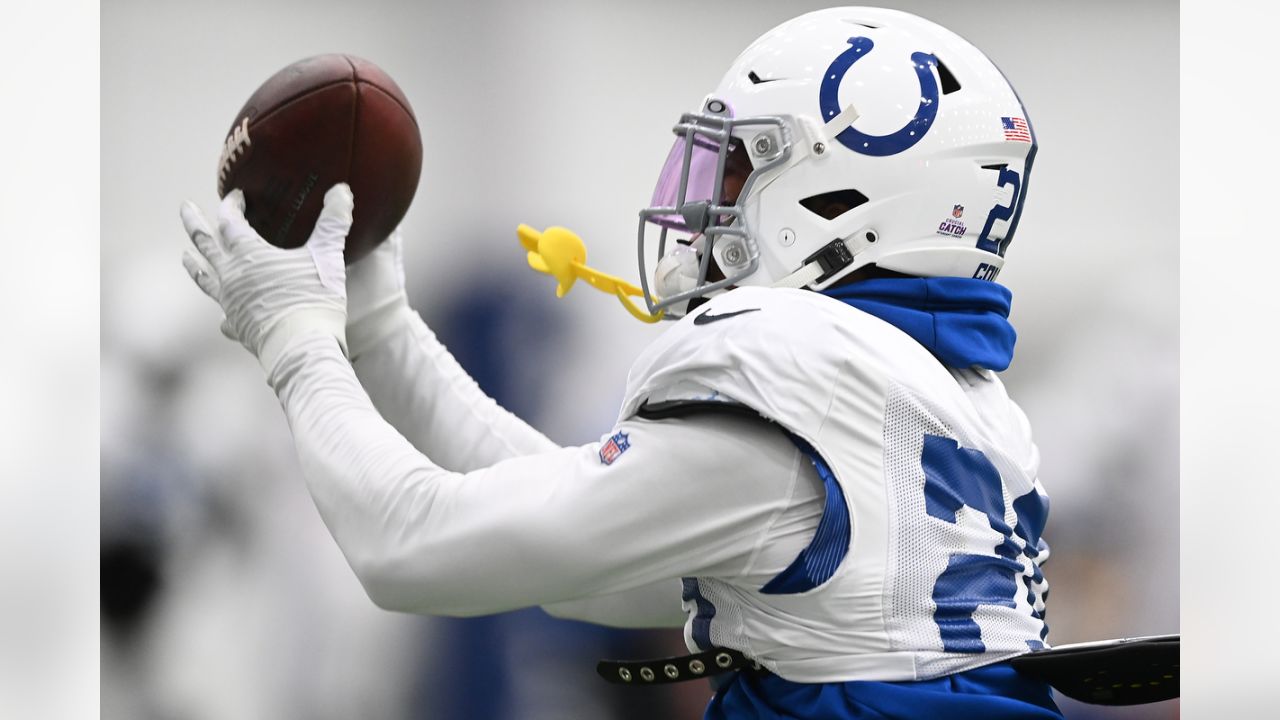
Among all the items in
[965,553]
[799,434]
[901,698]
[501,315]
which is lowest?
[901,698]

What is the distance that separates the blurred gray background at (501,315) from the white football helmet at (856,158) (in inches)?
57.2

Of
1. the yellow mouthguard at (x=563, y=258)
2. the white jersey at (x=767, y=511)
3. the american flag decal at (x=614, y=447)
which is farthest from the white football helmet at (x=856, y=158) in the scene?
the yellow mouthguard at (x=563, y=258)

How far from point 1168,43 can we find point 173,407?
2.45m

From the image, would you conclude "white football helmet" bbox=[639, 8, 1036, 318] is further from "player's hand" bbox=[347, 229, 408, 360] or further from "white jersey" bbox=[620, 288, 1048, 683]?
"player's hand" bbox=[347, 229, 408, 360]

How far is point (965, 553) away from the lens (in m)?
1.07

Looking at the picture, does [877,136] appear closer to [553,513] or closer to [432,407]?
[553,513]

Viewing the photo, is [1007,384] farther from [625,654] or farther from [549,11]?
[549,11]

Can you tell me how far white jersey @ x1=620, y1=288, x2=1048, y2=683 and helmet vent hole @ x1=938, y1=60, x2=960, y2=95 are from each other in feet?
0.96

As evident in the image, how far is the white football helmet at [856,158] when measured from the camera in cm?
123

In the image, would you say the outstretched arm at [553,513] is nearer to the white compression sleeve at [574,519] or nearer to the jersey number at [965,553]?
the white compression sleeve at [574,519]

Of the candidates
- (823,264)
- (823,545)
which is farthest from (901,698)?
(823,264)

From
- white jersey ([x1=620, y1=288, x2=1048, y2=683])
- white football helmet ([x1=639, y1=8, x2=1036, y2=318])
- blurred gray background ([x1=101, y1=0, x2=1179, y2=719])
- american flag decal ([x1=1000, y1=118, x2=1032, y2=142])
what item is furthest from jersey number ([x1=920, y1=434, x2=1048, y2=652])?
blurred gray background ([x1=101, y1=0, x2=1179, y2=719])

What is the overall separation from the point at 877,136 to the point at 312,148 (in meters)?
0.63

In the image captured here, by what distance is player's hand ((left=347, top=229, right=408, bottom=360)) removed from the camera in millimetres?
1595
